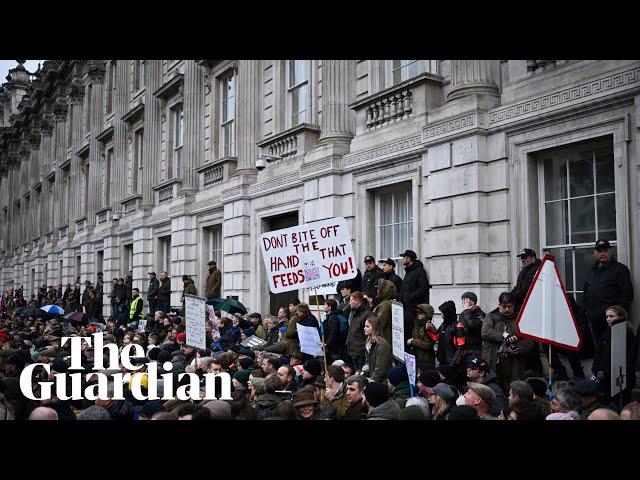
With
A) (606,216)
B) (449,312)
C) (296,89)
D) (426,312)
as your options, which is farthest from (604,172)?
(296,89)

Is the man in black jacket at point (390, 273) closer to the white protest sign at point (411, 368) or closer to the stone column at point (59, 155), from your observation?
the white protest sign at point (411, 368)

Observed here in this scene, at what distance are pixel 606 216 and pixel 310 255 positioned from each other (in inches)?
161

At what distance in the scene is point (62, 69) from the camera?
3850cm

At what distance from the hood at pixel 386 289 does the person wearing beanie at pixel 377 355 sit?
1.41 m

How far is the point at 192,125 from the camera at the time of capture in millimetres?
21594

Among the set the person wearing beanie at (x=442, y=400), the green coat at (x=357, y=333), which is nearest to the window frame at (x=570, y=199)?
the green coat at (x=357, y=333)

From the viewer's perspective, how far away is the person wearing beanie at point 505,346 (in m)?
7.99

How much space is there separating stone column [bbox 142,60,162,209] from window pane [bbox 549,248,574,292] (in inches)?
712

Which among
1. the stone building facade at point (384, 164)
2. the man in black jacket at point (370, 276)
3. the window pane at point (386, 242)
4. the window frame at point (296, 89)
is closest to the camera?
the stone building facade at point (384, 164)

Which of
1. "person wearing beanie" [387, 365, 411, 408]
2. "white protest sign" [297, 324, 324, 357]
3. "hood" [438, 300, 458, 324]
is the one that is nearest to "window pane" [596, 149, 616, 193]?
"hood" [438, 300, 458, 324]

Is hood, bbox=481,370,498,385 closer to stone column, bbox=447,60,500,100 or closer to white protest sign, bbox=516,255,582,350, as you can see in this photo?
white protest sign, bbox=516,255,582,350

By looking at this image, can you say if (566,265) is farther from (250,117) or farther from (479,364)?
(250,117)
